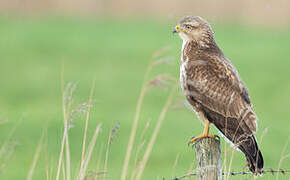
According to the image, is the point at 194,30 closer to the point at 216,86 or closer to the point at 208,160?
the point at 216,86

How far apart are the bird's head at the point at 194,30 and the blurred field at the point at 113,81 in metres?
1.99

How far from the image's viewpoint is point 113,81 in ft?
67.6

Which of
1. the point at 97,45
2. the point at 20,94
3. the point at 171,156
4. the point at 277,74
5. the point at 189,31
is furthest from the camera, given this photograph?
the point at 97,45

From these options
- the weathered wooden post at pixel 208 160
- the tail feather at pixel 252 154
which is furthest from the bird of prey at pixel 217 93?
the weathered wooden post at pixel 208 160

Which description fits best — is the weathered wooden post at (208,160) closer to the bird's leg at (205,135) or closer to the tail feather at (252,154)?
the tail feather at (252,154)

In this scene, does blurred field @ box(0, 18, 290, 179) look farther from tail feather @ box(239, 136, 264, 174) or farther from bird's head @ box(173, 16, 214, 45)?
tail feather @ box(239, 136, 264, 174)

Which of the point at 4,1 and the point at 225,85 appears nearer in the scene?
the point at 225,85

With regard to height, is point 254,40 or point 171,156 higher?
point 254,40

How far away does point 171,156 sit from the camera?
13000 mm

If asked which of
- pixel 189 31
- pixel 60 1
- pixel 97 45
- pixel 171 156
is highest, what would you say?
pixel 60 1

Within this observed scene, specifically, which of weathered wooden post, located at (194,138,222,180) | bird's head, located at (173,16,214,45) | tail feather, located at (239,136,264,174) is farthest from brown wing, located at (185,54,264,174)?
weathered wooden post, located at (194,138,222,180)

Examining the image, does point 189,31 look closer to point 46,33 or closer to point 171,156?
point 171,156

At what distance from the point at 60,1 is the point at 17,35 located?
2.81m

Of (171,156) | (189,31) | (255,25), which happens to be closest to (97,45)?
(255,25)
